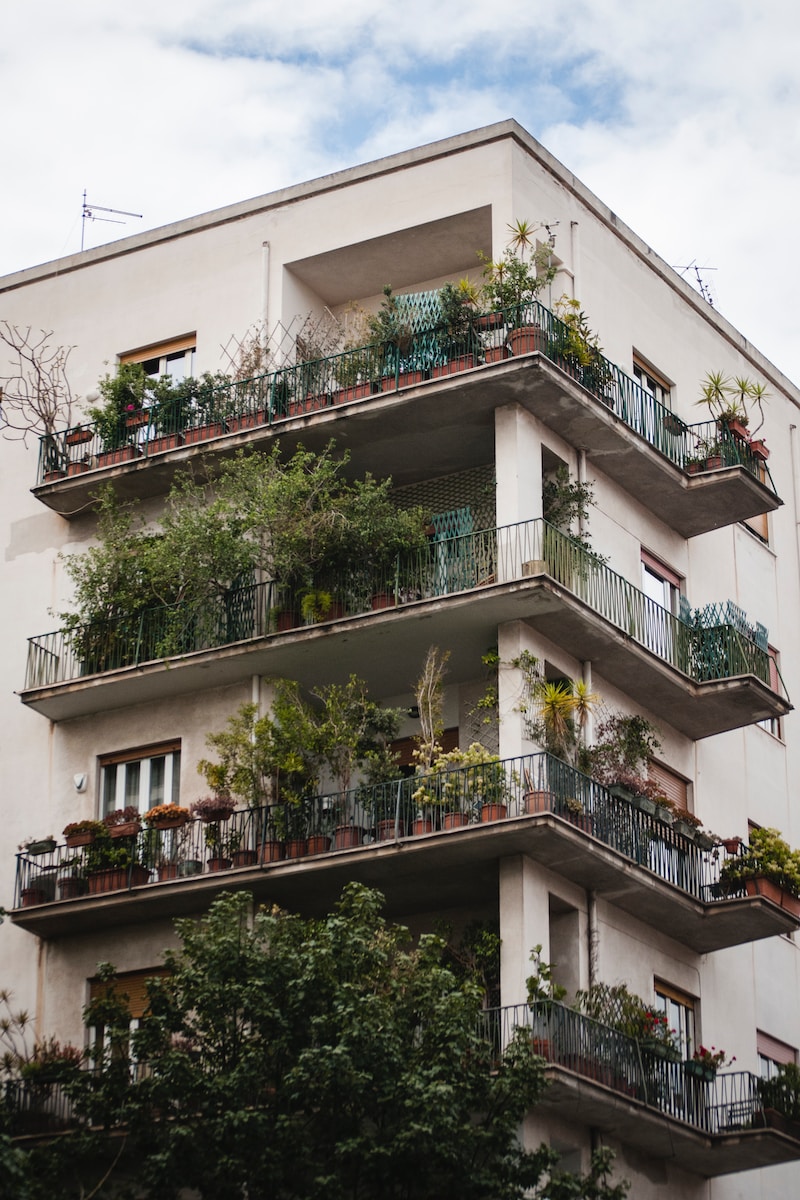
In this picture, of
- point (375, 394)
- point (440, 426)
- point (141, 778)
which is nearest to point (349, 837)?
point (141, 778)

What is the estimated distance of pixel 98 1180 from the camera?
32.1 metres

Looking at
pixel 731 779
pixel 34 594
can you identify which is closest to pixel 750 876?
pixel 731 779

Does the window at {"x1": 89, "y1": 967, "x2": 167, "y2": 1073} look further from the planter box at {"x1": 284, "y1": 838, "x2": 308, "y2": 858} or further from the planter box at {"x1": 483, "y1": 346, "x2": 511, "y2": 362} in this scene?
the planter box at {"x1": 483, "y1": 346, "x2": 511, "y2": 362}

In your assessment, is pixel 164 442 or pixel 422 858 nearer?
pixel 422 858

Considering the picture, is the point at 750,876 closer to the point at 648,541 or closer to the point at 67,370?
the point at 648,541

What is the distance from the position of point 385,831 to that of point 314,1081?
237 inches

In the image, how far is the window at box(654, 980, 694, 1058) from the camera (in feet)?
119

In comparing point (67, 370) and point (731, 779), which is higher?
point (67, 370)

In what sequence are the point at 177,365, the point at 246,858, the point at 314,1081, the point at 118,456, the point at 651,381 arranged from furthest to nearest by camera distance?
the point at 651,381, the point at 177,365, the point at 118,456, the point at 246,858, the point at 314,1081

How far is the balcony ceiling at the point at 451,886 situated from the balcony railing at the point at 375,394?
7500 millimetres

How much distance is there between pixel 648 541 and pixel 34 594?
10283mm

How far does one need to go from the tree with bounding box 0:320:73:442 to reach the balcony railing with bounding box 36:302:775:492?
1024mm

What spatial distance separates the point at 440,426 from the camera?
3722 cm

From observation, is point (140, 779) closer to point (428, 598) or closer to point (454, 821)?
point (428, 598)
